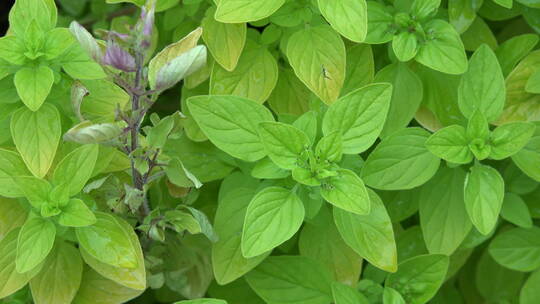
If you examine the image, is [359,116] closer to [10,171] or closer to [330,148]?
[330,148]

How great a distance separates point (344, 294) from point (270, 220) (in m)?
0.23

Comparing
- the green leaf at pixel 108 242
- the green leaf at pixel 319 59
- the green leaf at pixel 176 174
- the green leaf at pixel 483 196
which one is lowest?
the green leaf at pixel 108 242

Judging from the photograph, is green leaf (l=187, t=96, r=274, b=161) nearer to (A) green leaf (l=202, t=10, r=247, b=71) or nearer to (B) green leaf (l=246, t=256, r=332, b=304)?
(A) green leaf (l=202, t=10, r=247, b=71)

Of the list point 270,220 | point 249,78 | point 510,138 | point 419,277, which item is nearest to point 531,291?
point 419,277

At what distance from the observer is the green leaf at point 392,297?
131cm

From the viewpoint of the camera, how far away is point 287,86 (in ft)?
4.96

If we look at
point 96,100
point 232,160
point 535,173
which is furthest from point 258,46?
point 535,173

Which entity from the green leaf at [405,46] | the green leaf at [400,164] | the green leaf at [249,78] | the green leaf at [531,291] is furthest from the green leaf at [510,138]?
the green leaf at [249,78]

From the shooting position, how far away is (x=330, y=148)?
1230mm

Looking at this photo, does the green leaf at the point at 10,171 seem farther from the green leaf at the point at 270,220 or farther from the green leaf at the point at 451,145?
the green leaf at the point at 451,145

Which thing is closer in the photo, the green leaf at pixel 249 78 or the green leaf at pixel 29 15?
the green leaf at pixel 29 15

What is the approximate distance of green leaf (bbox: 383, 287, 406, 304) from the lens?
1.31 metres

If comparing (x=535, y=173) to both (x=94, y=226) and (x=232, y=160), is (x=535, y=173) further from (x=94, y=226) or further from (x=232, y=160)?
(x=94, y=226)

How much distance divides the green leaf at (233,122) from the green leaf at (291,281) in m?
0.26
